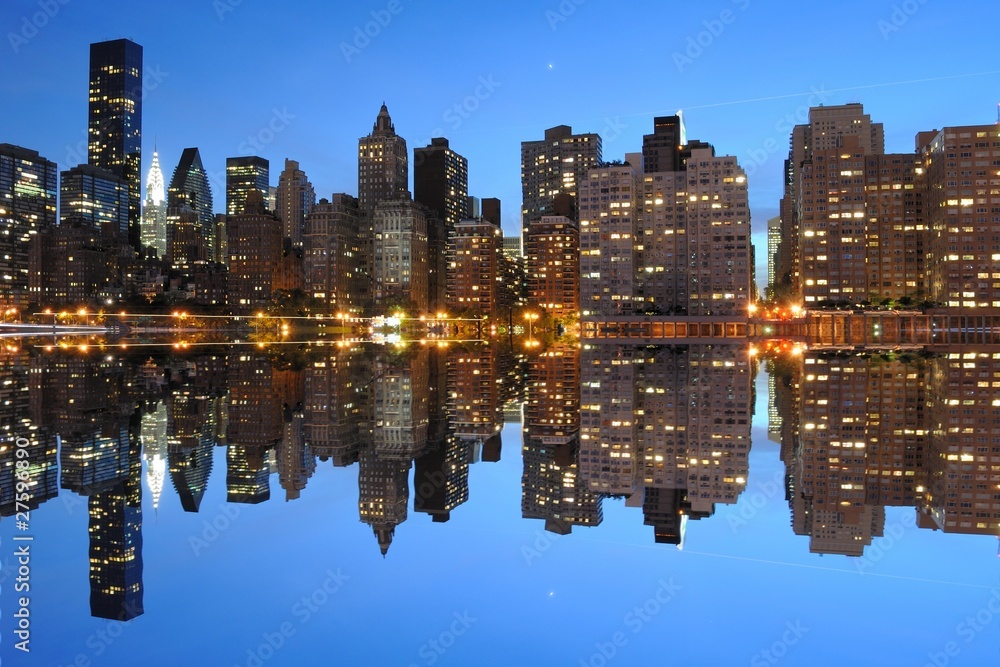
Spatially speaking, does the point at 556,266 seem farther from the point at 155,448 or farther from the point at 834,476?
the point at 834,476

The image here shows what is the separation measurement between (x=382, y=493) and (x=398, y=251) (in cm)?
17550

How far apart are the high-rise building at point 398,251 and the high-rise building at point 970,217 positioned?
115m

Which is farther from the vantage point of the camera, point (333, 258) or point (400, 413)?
point (333, 258)

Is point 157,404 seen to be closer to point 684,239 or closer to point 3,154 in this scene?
point 684,239

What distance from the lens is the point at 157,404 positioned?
791 inches

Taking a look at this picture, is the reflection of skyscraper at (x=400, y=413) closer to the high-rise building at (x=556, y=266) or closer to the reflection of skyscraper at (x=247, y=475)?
the reflection of skyscraper at (x=247, y=475)

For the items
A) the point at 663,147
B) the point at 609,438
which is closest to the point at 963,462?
the point at 609,438

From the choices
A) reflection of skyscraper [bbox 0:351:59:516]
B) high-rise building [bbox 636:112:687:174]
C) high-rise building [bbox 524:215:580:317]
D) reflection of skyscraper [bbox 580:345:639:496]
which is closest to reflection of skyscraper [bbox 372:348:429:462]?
reflection of skyscraper [bbox 580:345:639:496]

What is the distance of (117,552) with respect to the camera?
7719mm

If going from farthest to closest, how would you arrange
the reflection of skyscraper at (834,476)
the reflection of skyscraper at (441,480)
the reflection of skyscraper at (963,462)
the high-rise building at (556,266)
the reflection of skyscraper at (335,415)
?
the high-rise building at (556,266) → the reflection of skyscraper at (335,415) → the reflection of skyscraper at (441,480) → the reflection of skyscraper at (963,462) → the reflection of skyscraper at (834,476)

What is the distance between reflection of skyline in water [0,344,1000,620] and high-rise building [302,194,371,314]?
158m

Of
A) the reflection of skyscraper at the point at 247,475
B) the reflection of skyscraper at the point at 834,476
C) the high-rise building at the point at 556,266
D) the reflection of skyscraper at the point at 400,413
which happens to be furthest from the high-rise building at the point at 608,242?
the reflection of skyscraper at the point at 247,475

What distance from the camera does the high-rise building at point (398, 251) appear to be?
597 ft

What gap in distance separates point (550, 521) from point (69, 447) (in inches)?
377
